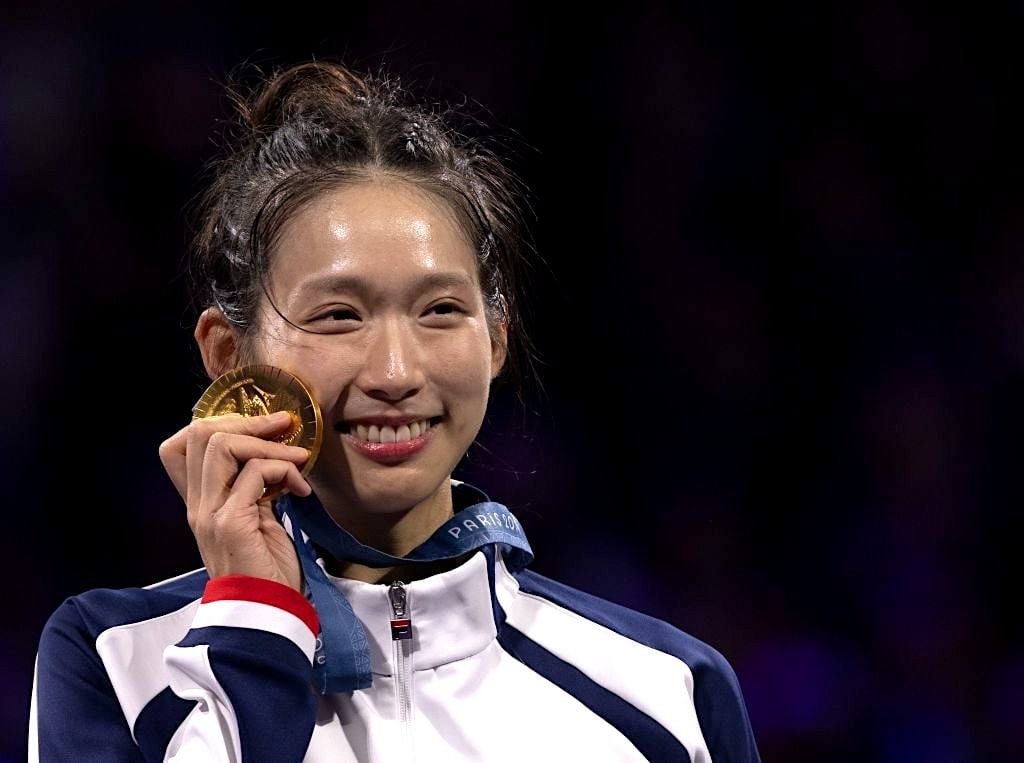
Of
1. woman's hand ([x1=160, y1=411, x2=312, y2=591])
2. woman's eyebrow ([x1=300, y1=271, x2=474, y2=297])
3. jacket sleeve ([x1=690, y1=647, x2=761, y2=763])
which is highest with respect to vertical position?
woman's eyebrow ([x1=300, y1=271, x2=474, y2=297])

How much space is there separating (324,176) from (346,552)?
560mm

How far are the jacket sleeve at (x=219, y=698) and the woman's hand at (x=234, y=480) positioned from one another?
37 mm

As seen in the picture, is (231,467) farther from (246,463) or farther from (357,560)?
(357,560)

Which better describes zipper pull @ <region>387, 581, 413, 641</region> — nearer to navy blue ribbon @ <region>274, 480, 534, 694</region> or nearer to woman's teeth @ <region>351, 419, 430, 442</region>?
navy blue ribbon @ <region>274, 480, 534, 694</region>

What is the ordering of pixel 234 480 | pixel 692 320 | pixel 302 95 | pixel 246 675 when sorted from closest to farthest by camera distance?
pixel 246 675 < pixel 234 480 < pixel 302 95 < pixel 692 320

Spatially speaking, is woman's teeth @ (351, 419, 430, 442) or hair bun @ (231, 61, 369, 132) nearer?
woman's teeth @ (351, 419, 430, 442)

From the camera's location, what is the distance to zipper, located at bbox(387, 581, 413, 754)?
76.1 inches

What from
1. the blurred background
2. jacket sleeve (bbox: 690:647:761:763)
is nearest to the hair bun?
jacket sleeve (bbox: 690:647:761:763)

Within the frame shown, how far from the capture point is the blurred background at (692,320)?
3580 mm

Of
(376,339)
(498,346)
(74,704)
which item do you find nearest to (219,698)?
(74,704)

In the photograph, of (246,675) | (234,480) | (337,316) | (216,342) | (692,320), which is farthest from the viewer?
(692,320)

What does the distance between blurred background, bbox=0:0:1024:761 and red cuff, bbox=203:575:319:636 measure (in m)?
1.83

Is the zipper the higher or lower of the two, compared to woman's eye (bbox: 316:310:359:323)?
lower

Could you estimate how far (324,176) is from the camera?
2.02 m
